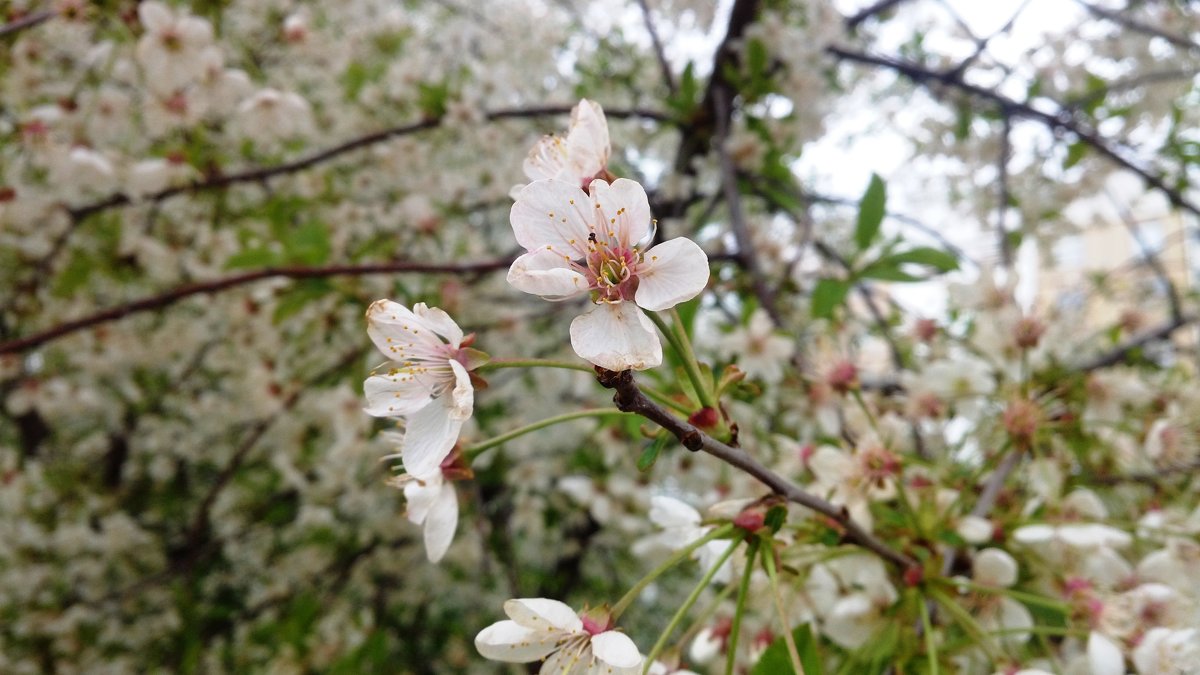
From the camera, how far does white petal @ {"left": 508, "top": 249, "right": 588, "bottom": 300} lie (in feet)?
1.70

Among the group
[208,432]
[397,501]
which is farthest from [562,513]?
[208,432]

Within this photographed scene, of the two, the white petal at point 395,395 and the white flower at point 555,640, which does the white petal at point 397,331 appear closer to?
the white petal at point 395,395

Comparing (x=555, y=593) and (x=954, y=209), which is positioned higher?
(x=954, y=209)

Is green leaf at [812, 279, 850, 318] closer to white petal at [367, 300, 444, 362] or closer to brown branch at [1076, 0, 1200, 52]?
white petal at [367, 300, 444, 362]

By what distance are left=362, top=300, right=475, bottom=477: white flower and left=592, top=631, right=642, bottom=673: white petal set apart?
0.19m

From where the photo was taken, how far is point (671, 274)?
21.7 inches

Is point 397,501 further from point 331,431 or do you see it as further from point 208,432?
point 208,432

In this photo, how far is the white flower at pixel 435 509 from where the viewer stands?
26.6 inches

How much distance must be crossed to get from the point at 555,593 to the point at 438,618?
810 mm

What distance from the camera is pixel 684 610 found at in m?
0.60

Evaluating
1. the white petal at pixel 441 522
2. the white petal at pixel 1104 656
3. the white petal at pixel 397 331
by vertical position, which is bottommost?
the white petal at pixel 1104 656

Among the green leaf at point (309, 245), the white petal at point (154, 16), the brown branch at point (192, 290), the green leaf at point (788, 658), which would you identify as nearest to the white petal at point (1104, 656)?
the green leaf at point (788, 658)

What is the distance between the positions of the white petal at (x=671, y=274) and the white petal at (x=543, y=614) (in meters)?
0.26

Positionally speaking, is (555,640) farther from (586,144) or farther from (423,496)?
(586,144)
